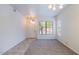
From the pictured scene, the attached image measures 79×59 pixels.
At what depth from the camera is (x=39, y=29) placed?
34.2 feet

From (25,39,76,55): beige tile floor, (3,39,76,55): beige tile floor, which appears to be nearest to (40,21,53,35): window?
(3,39,76,55): beige tile floor

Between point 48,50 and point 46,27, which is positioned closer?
point 48,50

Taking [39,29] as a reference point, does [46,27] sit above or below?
above

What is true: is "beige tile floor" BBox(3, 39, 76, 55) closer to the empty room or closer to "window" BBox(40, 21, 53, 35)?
the empty room

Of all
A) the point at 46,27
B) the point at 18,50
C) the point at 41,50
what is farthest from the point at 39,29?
the point at 41,50

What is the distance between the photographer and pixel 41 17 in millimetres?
8883

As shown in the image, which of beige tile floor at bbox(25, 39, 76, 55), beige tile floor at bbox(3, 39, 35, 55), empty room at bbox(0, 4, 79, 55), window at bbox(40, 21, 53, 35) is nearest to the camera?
beige tile floor at bbox(25, 39, 76, 55)

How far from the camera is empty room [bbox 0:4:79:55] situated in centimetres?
468

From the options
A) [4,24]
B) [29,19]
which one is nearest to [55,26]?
[29,19]

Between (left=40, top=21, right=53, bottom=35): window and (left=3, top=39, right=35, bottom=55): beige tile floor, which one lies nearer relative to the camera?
(left=3, top=39, right=35, bottom=55): beige tile floor

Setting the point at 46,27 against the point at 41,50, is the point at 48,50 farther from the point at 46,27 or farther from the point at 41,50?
the point at 46,27

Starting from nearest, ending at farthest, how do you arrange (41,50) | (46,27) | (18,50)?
(41,50) < (18,50) < (46,27)
